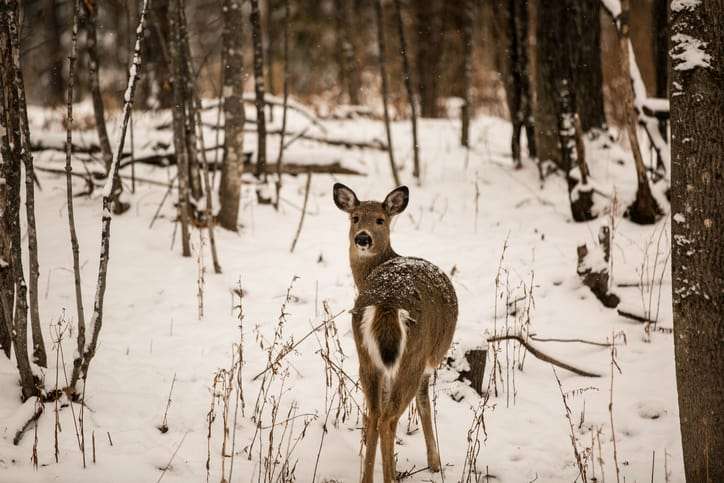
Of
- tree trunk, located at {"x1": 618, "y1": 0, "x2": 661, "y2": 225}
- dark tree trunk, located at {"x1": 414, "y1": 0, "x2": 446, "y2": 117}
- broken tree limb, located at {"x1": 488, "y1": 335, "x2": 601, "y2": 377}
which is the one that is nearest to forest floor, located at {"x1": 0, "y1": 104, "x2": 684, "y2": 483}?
broken tree limb, located at {"x1": 488, "y1": 335, "x2": 601, "y2": 377}

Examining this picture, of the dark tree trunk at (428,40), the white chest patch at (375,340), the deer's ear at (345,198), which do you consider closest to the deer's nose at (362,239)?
the deer's ear at (345,198)

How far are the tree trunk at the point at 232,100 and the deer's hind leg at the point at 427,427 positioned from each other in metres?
4.65

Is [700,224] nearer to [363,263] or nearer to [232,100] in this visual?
[363,263]

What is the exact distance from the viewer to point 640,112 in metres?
8.11

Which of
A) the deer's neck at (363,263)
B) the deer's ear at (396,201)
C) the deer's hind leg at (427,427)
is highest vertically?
the deer's ear at (396,201)

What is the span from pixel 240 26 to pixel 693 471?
6.89 metres

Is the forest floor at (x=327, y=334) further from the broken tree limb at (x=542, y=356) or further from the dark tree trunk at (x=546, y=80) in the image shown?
the dark tree trunk at (x=546, y=80)

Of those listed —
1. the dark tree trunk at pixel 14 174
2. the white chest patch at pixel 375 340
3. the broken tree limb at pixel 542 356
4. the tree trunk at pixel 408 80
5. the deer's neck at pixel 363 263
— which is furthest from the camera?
the tree trunk at pixel 408 80

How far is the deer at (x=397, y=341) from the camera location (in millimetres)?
3723

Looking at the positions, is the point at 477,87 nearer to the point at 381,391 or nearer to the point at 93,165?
the point at 93,165

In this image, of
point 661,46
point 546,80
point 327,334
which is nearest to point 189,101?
point 327,334

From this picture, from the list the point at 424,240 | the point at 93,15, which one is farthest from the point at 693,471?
the point at 93,15

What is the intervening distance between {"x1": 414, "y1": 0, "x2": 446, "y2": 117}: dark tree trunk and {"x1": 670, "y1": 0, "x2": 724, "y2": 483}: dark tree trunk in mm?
14231

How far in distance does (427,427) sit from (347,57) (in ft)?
52.4
